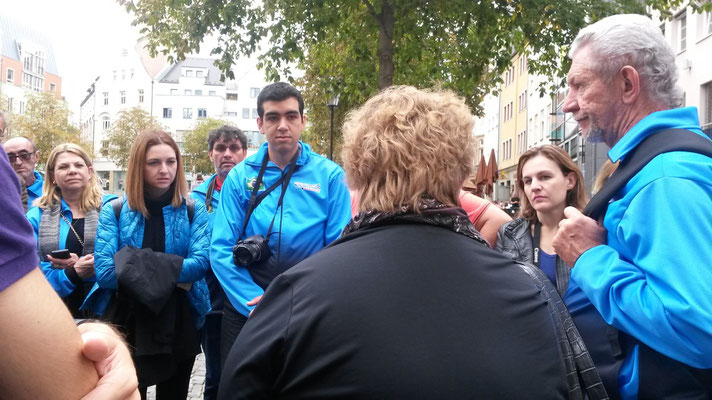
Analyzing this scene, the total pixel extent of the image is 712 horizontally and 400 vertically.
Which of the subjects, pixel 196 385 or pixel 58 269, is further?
pixel 196 385

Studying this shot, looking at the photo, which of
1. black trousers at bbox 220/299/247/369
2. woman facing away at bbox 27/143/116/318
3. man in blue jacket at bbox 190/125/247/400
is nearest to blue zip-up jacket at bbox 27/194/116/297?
woman facing away at bbox 27/143/116/318

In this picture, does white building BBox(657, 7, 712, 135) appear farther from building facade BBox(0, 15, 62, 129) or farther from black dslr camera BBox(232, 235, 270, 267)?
building facade BBox(0, 15, 62, 129)

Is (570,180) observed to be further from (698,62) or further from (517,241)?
(698,62)

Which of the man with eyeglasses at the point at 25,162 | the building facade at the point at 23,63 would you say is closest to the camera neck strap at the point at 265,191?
the man with eyeglasses at the point at 25,162

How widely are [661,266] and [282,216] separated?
7.35ft

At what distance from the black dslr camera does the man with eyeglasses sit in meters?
2.64

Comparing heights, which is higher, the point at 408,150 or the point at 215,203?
the point at 408,150

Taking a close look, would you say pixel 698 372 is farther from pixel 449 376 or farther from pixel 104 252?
pixel 104 252

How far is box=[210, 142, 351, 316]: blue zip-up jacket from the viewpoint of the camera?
11.4 ft

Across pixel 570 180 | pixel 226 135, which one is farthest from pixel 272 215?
pixel 226 135

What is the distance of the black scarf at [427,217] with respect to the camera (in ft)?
5.55

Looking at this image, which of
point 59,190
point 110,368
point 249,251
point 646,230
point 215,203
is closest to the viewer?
point 110,368

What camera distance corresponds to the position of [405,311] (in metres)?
1.57

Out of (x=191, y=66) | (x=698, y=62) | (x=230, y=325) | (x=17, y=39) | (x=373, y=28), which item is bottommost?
(x=230, y=325)
